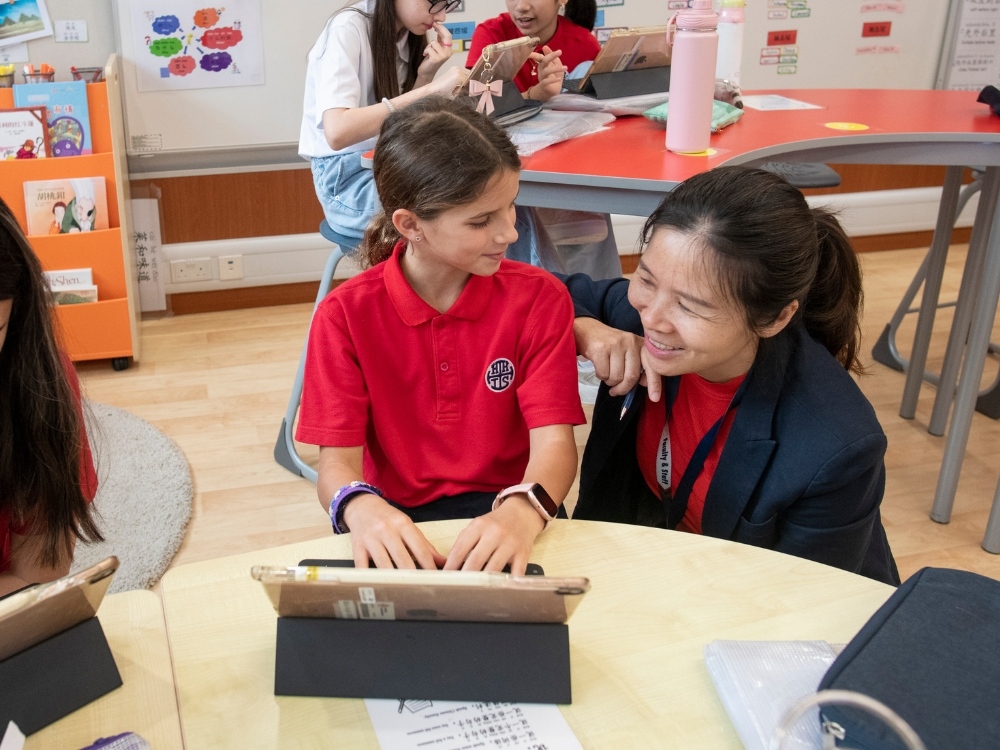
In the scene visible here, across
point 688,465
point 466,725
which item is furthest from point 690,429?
point 466,725

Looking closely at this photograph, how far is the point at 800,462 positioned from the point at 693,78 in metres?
0.92

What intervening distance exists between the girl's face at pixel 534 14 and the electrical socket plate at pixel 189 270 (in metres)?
1.34

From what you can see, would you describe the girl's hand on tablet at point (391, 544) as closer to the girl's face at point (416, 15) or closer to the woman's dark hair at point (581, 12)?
the girl's face at point (416, 15)

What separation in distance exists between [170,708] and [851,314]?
94cm

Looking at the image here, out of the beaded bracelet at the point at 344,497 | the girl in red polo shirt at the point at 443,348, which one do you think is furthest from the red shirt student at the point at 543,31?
the beaded bracelet at the point at 344,497

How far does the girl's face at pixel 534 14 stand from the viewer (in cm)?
248

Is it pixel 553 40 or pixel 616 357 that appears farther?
pixel 553 40

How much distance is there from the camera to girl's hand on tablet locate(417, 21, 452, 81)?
2.18m

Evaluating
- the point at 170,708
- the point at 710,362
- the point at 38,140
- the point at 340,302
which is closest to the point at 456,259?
the point at 340,302

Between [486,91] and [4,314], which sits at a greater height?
[486,91]

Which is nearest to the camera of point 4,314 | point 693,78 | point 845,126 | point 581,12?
point 4,314

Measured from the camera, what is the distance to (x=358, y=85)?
6.93 ft

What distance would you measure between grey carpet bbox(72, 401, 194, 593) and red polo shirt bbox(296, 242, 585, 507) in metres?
0.79

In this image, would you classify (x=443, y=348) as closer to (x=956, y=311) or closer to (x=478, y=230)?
(x=478, y=230)
